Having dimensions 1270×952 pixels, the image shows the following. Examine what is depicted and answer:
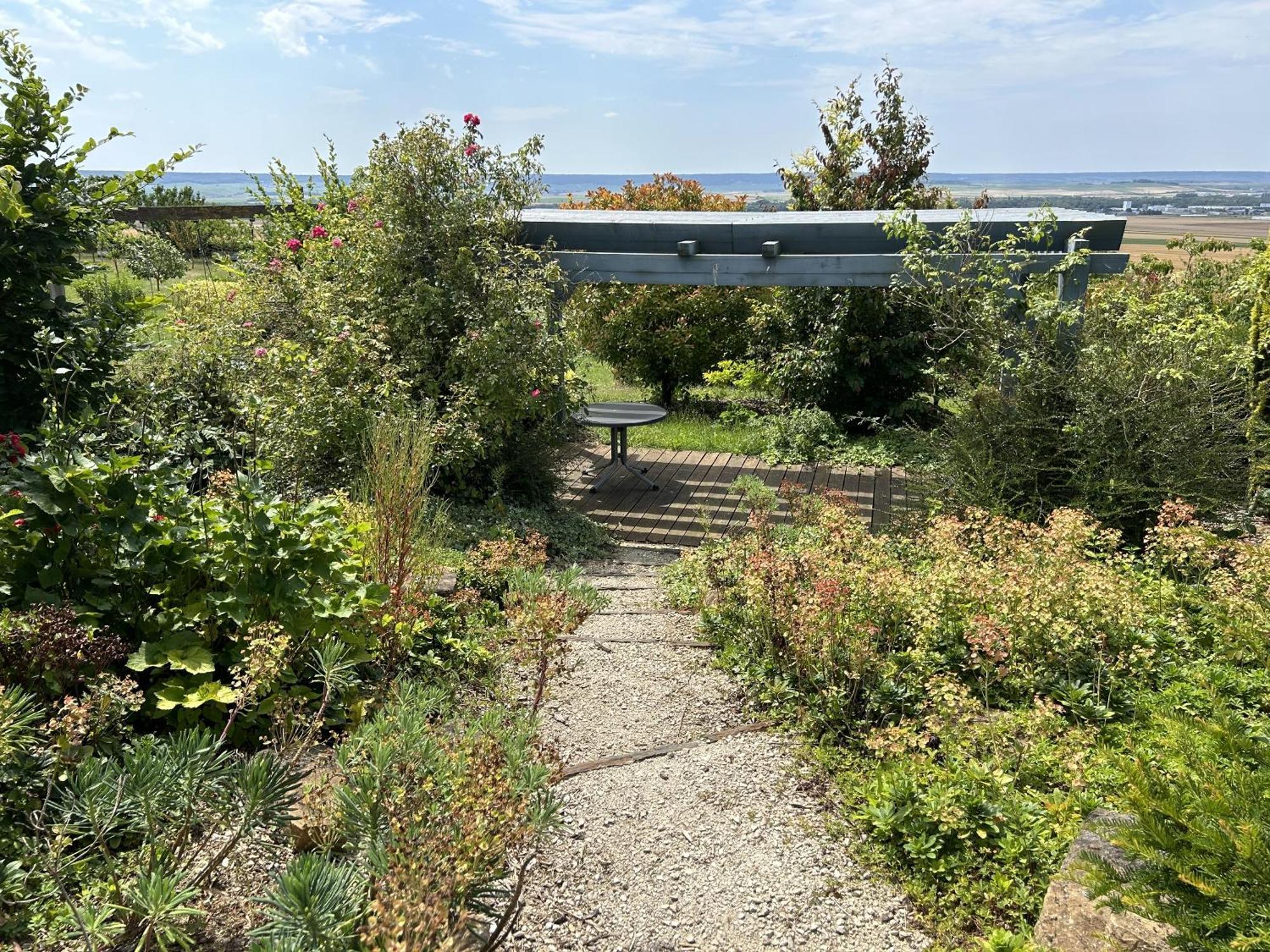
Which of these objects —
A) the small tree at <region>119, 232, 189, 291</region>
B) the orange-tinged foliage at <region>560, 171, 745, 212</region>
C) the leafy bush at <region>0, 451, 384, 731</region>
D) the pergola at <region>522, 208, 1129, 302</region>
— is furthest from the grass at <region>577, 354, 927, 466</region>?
the small tree at <region>119, 232, 189, 291</region>

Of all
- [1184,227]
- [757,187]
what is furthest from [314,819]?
[757,187]

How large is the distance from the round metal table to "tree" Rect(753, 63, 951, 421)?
2308mm

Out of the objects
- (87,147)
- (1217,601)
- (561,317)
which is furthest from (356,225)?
(1217,601)

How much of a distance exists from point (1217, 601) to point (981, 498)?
6.25 ft

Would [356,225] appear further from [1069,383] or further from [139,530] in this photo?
[1069,383]

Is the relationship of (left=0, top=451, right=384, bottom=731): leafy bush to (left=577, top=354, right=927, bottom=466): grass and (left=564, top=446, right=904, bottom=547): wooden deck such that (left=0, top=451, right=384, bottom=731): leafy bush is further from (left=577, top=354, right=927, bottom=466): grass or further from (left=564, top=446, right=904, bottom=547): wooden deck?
(left=577, top=354, right=927, bottom=466): grass

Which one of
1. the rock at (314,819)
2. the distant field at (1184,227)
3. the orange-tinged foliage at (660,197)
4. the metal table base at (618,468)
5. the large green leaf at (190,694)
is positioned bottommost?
the metal table base at (618,468)

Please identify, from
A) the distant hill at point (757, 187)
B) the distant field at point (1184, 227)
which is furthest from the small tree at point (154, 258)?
the distant field at point (1184, 227)

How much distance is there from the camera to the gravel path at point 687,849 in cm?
234

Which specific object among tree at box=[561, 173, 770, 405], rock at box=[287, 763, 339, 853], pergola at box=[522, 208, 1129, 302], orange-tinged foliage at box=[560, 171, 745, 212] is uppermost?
orange-tinged foliage at box=[560, 171, 745, 212]

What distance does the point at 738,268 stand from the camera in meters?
6.66

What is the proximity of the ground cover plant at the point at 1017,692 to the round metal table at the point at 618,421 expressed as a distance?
228 cm

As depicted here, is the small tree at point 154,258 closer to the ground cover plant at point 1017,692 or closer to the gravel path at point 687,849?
the ground cover plant at point 1017,692

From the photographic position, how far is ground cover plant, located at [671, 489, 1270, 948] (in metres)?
1.77
